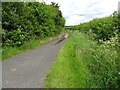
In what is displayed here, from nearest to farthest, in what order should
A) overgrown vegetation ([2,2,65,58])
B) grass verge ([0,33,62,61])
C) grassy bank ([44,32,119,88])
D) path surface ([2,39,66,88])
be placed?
grassy bank ([44,32,119,88]) → path surface ([2,39,66,88]) → grass verge ([0,33,62,61]) → overgrown vegetation ([2,2,65,58])

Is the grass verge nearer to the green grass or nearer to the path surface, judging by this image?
the green grass

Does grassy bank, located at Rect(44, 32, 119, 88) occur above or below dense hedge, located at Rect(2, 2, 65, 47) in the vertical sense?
below

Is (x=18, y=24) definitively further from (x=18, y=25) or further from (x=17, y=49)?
(x=17, y=49)

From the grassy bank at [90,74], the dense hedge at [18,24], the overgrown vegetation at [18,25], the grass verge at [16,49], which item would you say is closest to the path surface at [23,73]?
the grassy bank at [90,74]

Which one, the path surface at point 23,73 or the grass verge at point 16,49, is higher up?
the grass verge at point 16,49

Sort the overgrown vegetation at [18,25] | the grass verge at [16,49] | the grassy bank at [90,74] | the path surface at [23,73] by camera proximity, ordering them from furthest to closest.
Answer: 1. the overgrown vegetation at [18,25]
2. the grass verge at [16,49]
3. the path surface at [23,73]
4. the grassy bank at [90,74]

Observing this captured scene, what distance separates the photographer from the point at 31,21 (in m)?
27.7

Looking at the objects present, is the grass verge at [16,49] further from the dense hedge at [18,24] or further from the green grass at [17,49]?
the dense hedge at [18,24]

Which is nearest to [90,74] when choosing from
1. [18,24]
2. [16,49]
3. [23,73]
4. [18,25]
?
[23,73]

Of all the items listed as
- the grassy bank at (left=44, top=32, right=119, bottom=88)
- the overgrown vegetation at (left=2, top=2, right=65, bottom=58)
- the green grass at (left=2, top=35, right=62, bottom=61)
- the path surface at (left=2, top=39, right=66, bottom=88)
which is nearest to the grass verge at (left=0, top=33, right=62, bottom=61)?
the green grass at (left=2, top=35, right=62, bottom=61)

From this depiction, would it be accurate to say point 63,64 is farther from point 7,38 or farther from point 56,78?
point 7,38

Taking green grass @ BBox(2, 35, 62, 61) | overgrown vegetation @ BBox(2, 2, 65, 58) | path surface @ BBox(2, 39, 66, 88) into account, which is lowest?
path surface @ BBox(2, 39, 66, 88)

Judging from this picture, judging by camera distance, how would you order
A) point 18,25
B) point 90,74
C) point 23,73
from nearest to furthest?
point 90,74
point 23,73
point 18,25

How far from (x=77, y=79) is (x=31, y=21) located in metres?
16.8
